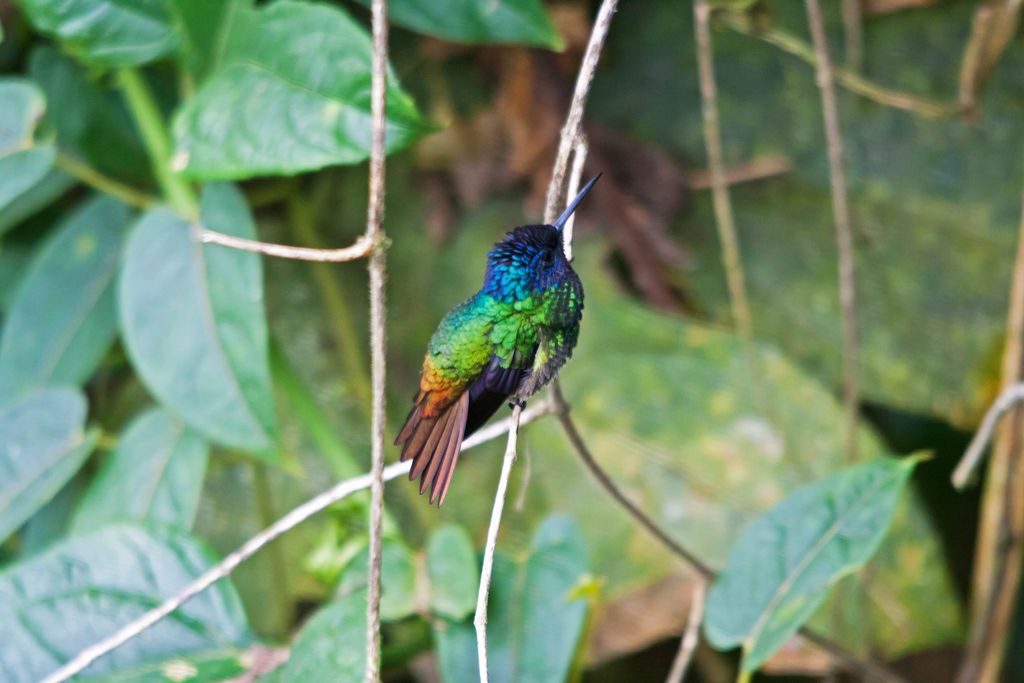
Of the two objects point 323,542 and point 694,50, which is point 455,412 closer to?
point 323,542

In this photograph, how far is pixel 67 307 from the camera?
132 centimetres

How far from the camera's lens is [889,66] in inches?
54.7

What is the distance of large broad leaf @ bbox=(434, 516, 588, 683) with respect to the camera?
3.18ft

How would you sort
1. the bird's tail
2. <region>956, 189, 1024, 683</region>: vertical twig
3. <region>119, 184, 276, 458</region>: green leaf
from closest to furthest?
the bird's tail < <region>119, 184, 276, 458</region>: green leaf < <region>956, 189, 1024, 683</region>: vertical twig

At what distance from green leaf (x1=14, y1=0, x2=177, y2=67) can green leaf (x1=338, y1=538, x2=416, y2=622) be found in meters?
0.69

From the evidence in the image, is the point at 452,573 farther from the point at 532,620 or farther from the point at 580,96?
the point at 580,96

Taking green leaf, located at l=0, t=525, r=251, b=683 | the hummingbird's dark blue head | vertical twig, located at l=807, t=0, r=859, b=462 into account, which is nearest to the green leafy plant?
green leaf, located at l=0, t=525, r=251, b=683

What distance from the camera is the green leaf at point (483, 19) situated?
1.03 m

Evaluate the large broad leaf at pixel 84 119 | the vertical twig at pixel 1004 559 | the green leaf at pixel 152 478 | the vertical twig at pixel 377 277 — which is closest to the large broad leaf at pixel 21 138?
the large broad leaf at pixel 84 119

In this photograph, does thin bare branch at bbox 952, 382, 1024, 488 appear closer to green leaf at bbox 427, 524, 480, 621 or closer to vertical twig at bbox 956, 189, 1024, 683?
vertical twig at bbox 956, 189, 1024, 683

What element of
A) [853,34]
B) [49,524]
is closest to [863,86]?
[853,34]

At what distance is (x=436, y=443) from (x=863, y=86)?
0.98m

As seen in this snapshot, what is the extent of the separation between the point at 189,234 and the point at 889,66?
3.64 feet

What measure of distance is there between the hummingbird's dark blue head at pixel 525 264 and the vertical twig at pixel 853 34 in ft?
3.09
